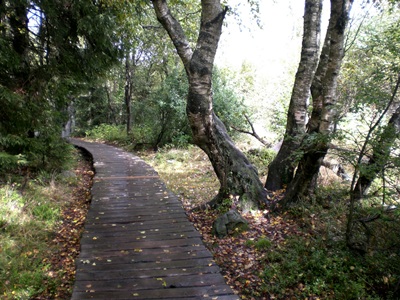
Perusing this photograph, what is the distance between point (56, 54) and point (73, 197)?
142 inches

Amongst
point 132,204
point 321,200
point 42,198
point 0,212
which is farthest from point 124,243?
point 321,200

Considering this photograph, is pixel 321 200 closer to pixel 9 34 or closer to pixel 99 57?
pixel 99 57

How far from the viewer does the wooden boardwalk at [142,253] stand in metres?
3.38

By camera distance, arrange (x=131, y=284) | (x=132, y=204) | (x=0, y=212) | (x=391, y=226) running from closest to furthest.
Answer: (x=131, y=284)
(x=391, y=226)
(x=0, y=212)
(x=132, y=204)

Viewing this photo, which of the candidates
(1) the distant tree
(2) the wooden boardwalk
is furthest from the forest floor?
(1) the distant tree

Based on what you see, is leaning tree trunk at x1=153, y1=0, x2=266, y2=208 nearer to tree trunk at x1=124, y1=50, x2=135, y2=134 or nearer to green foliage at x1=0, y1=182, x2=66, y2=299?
green foliage at x1=0, y1=182, x2=66, y2=299

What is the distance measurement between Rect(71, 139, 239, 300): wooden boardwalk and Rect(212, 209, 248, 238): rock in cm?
43

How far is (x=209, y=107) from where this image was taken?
509 cm

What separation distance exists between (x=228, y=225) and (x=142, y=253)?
1.60 meters

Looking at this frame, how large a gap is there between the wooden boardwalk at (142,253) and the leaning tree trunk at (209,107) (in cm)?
129

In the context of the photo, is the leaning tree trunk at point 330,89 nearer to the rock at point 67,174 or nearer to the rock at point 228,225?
the rock at point 228,225

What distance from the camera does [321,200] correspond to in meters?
5.59

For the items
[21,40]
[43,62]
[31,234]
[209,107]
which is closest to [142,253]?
[31,234]

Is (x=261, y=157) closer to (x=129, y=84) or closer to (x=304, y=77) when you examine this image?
(x=304, y=77)
